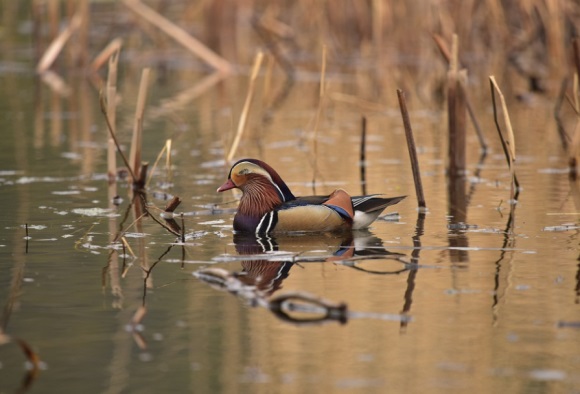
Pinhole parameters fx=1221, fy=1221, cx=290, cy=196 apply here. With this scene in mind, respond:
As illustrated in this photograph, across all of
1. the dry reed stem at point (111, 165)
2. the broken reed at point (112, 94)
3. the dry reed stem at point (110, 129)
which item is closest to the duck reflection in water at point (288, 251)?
the dry reed stem at point (110, 129)

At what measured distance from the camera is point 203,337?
5344mm

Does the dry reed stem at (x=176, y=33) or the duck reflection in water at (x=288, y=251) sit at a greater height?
the dry reed stem at (x=176, y=33)

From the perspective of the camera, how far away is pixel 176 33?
1781 centimetres

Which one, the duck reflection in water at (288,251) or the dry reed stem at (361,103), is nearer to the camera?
the duck reflection in water at (288,251)

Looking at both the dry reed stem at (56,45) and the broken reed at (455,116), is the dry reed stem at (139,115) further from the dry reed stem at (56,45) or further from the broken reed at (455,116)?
the dry reed stem at (56,45)

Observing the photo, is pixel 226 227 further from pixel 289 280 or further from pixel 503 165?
pixel 503 165

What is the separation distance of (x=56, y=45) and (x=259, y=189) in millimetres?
11774

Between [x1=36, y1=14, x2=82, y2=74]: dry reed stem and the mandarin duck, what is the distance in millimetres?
11038

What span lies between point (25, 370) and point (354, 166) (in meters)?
6.65

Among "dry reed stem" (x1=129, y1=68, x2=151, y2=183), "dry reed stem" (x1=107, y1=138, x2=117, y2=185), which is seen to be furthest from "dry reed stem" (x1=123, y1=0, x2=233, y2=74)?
"dry reed stem" (x1=129, y1=68, x2=151, y2=183)

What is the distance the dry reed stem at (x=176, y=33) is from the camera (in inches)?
683

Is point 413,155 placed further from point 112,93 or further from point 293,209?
point 112,93

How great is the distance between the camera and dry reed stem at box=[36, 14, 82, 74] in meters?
18.7

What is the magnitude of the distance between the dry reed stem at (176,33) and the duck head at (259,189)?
9178 millimetres
